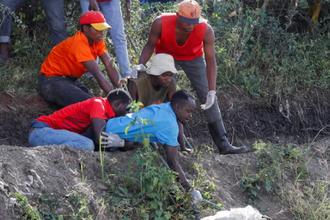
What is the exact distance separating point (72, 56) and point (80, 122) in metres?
1.10

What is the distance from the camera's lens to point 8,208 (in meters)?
4.00

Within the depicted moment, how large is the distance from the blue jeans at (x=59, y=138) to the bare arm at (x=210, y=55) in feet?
5.12

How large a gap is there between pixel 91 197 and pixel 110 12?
2.92 m

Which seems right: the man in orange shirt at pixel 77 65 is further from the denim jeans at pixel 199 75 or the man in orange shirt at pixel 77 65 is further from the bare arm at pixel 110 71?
the denim jeans at pixel 199 75

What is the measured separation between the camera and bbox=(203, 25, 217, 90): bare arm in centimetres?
585

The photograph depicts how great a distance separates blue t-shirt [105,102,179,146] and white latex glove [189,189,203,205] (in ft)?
1.52

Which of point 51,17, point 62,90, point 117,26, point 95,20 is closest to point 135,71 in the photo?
point 95,20

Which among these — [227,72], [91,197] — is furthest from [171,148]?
[227,72]

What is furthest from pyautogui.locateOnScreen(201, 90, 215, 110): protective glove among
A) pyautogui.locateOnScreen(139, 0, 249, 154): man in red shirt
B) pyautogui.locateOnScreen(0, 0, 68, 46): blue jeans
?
pyautogui.locateOnScreen(0, 0, 68, 46): blue jeans

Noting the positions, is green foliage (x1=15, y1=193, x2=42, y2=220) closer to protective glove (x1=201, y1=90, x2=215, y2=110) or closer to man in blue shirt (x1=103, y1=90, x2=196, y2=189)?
man in blue shirt (x1=103, y1=90, x2=196, y2=189)

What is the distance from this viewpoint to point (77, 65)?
249 inches

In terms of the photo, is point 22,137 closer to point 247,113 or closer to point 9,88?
point 9,88

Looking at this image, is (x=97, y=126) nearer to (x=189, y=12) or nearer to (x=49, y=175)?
(x=49, y=175)

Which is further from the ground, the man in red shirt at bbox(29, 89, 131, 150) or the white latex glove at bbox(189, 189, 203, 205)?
the man in red shirt at bbox(29, 89, 131, 150)
